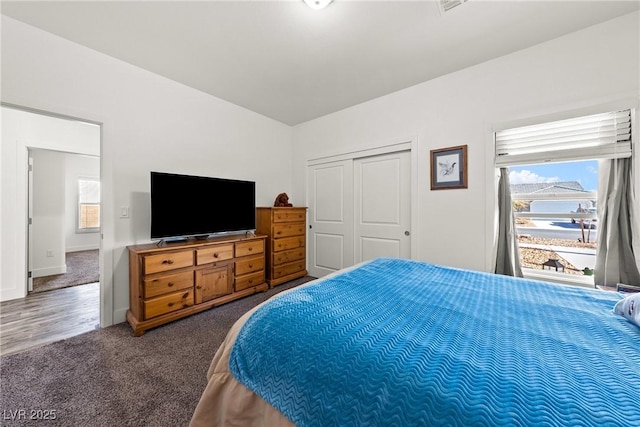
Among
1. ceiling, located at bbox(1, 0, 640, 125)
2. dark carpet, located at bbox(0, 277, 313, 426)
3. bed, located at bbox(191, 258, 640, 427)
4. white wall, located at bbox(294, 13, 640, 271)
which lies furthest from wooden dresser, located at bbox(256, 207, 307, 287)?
bed, located at bbox(191, 258, 640, 427)

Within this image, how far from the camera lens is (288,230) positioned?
3639 mm

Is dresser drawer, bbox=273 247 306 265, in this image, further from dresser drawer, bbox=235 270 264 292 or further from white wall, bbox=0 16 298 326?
white wall, bbox=0 16 298 326

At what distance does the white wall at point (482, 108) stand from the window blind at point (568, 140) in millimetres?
94

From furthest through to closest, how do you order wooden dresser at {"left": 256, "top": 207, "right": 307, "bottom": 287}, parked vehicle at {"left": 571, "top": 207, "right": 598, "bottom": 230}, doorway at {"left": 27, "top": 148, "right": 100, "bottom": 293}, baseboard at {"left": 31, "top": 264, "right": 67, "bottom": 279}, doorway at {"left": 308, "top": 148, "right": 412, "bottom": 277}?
1. baseboard at {"left": 31, "top": 264, "right": 67, "bottom": 279}
2. doorway at {"left": 27, "top": 148, "right": 100, "bottom": 293}
3. wooden dresser at {"left": 256, "top": 207, "right": 307, "bottom": 287}
4. doorway at {"left": 308, "top": 148, "right": 412, "bottom": 277}
5. parked vehicle at {"left": 571, "top": 207, "right": 598, "bottom": 230}

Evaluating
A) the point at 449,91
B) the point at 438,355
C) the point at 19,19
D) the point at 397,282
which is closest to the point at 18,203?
the point at 19,19

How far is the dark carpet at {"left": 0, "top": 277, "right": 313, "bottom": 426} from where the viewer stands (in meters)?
1.35

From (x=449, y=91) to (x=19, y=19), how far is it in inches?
155

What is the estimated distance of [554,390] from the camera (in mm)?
602

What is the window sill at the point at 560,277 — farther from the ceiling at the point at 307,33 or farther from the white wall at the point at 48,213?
the white wall at the point at 48,213

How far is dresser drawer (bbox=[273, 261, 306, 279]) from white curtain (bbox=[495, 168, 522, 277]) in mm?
2566

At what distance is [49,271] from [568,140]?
23.6 ft

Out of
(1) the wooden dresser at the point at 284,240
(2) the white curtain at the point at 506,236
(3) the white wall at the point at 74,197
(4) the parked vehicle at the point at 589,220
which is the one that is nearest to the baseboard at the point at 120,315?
(1) the wooden dresser at the point at 284,240

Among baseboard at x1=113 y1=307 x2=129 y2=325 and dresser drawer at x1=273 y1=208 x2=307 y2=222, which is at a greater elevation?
dresser drawer at x1=273 y1=208 x2=307 y2=222

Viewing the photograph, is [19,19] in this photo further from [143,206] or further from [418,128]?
[418,128]
